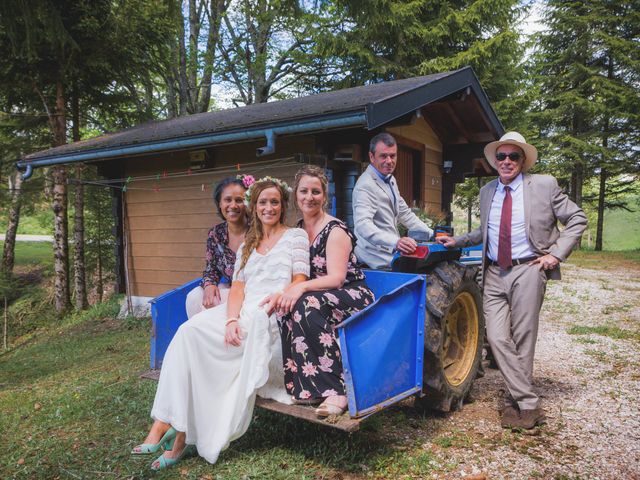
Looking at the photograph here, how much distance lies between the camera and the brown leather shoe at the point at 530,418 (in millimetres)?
3195

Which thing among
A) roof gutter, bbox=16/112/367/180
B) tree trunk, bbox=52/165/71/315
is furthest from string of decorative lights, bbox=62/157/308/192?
tree trunk, bbox=52/165/71/315

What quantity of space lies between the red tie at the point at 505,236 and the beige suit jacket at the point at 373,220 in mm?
778

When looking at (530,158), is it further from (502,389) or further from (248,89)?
(248,89)

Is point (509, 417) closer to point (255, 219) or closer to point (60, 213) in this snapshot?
point (255, 219)

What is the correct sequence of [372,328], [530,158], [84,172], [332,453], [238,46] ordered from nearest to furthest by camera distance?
1. [372,328]
2. [332,453]
3. [530,158]
4. [84,172]
5. [238,46]

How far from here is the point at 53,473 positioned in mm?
2902

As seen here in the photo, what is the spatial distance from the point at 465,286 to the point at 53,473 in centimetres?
316

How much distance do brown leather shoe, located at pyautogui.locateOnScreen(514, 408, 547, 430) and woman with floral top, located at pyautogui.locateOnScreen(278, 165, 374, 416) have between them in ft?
4.69

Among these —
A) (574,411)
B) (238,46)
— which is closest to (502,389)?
(574,411)

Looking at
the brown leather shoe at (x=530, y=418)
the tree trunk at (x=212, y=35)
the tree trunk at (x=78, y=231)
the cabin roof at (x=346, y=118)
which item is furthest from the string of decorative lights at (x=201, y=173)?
the tree trunk at (x=212, y=35)

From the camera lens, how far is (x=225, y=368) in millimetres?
2838

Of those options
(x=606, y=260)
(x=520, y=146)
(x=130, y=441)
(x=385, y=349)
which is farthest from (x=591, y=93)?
(x=130, y=441)

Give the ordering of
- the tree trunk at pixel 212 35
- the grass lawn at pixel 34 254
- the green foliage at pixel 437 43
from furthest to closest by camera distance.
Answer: the tree trunk at pixel 212 35
the grass lawn at pixel 34 254
the green foliage at pixel 437 43

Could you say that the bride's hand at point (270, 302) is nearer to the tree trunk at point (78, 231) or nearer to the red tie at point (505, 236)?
the red tie at point (505, 236)
